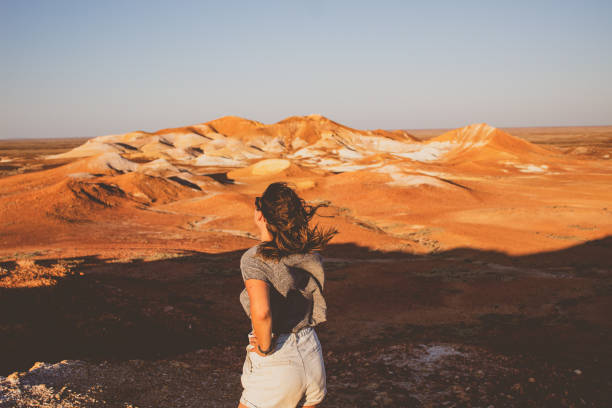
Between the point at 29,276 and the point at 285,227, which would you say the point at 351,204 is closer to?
the point at 29,276

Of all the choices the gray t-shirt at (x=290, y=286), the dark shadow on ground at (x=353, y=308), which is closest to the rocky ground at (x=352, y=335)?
the dark shadow on ground at (x=353, y=308)

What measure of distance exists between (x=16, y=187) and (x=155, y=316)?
3830cm

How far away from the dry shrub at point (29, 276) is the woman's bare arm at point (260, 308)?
937 centimetres

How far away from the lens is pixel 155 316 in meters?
10.3

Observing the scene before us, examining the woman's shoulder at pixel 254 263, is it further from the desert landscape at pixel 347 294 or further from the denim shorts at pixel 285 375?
the desert landscape at pixel 347 294

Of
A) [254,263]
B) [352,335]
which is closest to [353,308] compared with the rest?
[352,335]

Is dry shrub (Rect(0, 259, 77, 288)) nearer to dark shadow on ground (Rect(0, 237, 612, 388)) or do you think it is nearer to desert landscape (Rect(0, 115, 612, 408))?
desert landscape (Rect(0, 115, 612, 408))

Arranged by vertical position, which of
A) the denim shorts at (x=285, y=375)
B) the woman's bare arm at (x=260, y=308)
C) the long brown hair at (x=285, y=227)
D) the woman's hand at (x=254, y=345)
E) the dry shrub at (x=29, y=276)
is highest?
the long brown hair at (x=285, y=227)

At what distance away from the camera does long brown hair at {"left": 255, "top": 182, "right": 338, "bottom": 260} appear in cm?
257

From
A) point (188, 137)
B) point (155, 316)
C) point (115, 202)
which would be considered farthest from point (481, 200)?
point (188, 137)

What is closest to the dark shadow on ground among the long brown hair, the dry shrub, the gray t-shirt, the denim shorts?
the dry shrub

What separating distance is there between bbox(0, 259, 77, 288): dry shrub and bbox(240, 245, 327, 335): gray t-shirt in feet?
30.5

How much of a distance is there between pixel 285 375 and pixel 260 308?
0.49 metres

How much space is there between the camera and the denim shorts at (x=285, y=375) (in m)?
2.61
